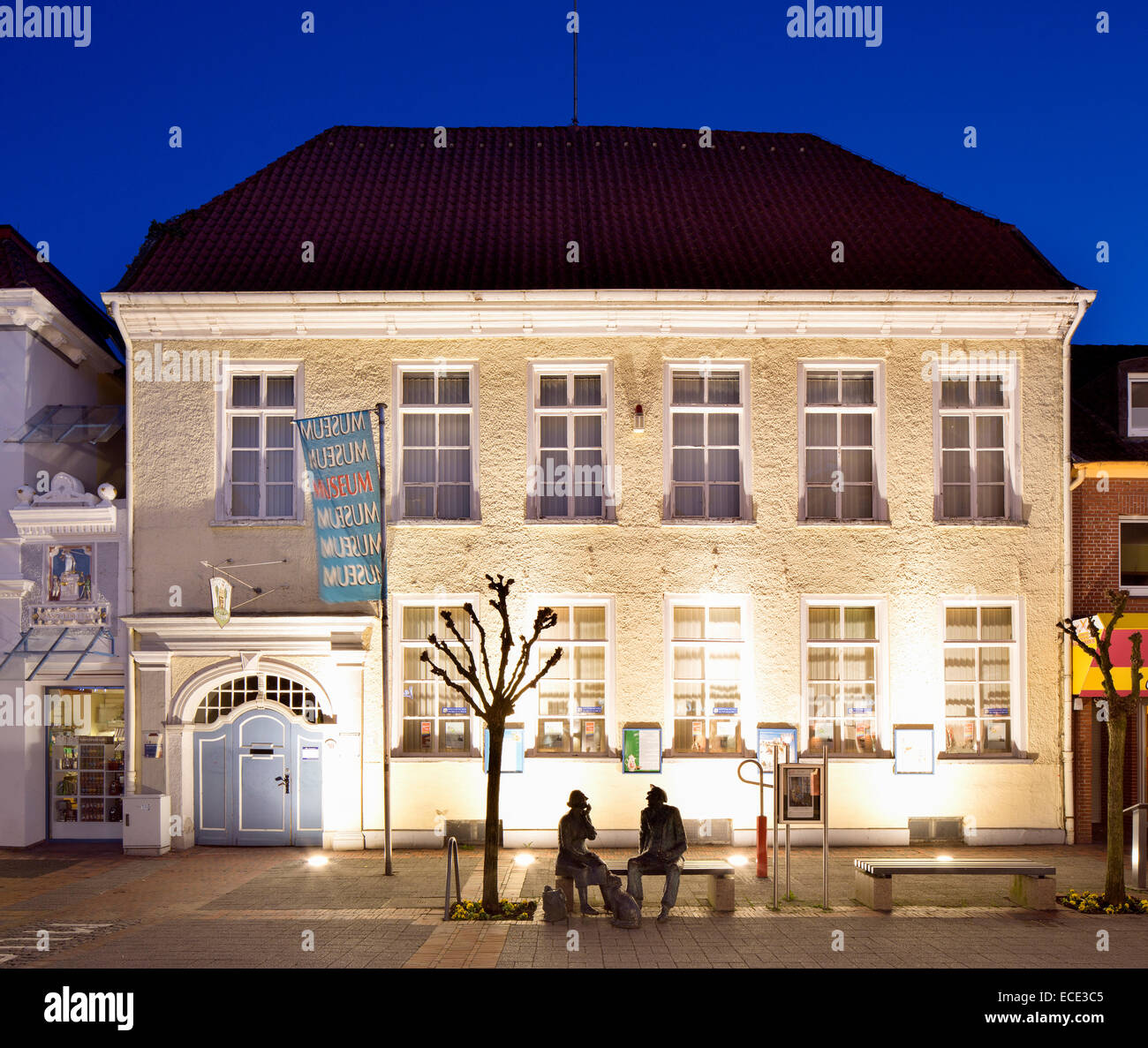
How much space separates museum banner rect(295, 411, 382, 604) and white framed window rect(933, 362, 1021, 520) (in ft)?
29.7

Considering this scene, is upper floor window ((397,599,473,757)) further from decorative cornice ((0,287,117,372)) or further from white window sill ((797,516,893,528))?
decorative cornice ((0,287,117,372))

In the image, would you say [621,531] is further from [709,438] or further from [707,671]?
[707,671]

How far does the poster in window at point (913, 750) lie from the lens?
15.7 meters

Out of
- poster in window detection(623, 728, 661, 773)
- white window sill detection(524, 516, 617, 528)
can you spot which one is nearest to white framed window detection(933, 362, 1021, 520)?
white window sill detection(524, 516, 617, 528)

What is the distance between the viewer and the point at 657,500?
1602cm

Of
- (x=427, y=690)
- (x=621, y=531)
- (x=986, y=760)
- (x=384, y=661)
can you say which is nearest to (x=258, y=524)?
(x=384, y=661)

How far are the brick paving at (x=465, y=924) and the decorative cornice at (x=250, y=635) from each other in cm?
311

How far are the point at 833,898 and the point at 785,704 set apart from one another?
3.88 m

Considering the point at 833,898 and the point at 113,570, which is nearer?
the point at 833,898

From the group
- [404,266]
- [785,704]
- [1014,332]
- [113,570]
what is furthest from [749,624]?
[113,570]

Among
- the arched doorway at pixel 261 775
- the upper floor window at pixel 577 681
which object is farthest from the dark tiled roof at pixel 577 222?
the arched doorway at pixel 261 775

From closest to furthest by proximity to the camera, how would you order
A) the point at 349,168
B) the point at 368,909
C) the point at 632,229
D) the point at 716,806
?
the point at 368,909 → the point at 716,806 → the point at 632,229 → the point at 349,168

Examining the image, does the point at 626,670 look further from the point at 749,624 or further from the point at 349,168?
the point at 349,168

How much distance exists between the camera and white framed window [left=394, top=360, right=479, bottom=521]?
1623 cm
